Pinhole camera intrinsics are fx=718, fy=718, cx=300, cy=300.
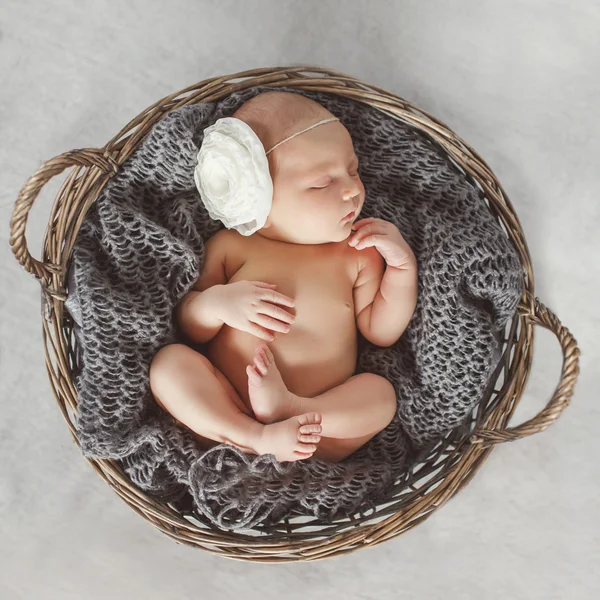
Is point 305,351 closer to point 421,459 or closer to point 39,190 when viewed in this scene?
point 421,459

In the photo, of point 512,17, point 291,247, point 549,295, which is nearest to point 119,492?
point 291,247

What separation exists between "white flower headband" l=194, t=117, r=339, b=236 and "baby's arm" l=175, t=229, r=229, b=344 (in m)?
0.15

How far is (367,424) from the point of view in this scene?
136cm

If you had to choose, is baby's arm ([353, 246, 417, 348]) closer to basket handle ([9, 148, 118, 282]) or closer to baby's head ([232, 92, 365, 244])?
baby's head ([232, 92, 365, 244])

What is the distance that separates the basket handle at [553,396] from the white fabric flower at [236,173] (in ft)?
1.86

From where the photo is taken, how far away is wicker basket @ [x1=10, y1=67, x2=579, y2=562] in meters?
1.32

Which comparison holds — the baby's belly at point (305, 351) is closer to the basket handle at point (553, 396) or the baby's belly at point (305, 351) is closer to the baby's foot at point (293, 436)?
the baby's foot at point (293, 436)

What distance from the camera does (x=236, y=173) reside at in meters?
1.25

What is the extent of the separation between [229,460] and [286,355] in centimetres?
22

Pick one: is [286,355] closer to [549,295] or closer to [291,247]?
[291,247]

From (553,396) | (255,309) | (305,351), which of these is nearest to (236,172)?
(255,309)

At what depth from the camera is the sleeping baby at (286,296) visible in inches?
50.1

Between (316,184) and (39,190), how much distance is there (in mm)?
482

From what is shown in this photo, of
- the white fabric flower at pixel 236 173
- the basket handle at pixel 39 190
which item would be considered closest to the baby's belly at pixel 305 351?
the white fabric flower at pixel 236 173
